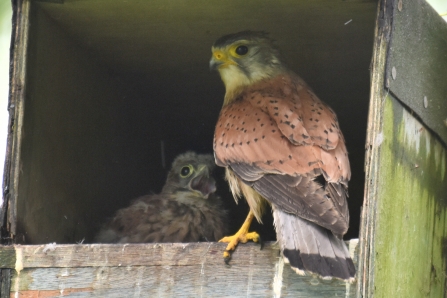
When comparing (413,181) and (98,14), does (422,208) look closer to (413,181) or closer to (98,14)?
(413,181)

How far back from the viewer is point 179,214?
4.49 m

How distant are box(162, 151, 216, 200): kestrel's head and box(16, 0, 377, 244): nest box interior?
0.40 m

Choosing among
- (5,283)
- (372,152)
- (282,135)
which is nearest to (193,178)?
(282,135)

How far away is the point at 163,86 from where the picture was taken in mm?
5121

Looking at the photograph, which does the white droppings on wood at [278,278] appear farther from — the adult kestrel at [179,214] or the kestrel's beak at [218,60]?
the kestrel's beak at [218,60]

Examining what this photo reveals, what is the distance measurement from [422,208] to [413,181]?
0.55 feet

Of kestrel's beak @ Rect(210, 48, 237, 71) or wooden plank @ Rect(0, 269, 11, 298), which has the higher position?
kestrel's beak @ Rect(210, 48, 237, 71)

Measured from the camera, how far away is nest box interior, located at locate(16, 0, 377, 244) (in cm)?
397

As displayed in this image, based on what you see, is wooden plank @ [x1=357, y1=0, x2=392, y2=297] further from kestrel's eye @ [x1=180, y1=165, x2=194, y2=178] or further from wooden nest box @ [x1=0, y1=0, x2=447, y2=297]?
kestrel's eye @ [x1=180, y1=165, x2=194, y2=178]

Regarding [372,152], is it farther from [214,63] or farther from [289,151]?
[214,63]

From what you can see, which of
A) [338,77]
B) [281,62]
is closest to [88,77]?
[281,62]

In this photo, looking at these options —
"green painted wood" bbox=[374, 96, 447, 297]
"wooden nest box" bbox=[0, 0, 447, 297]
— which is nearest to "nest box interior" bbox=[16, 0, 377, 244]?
"wooden nest box" bbox=[0, 0, 447, 297]

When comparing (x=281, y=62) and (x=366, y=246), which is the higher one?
(x=281, y=62)

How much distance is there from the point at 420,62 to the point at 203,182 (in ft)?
5.10
